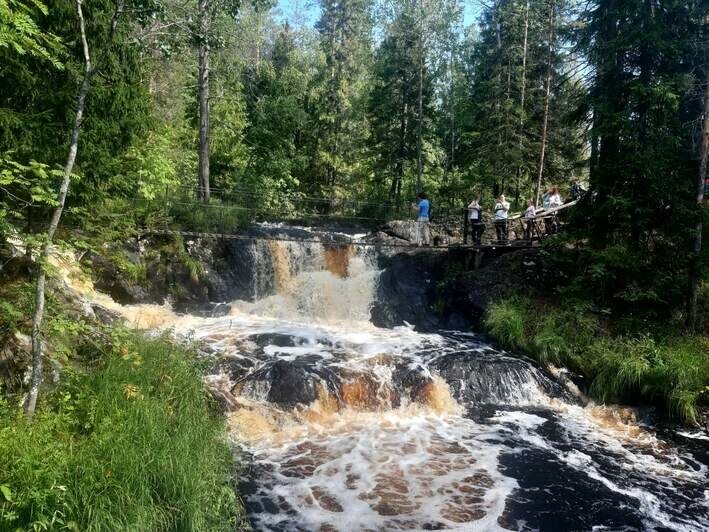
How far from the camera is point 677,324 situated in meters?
10.1

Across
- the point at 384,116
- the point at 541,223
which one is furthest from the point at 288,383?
the point at 384,116

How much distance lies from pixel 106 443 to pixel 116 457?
248 mm

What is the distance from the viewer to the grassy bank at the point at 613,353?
8.59 m

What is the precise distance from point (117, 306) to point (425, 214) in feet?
29.5

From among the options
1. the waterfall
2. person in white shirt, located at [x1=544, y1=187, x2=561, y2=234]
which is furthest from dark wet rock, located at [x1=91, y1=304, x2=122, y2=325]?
person in white shirt, located at [x1=544, y1=187, x2=561, y2=234]

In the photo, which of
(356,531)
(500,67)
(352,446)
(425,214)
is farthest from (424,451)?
(500,67)

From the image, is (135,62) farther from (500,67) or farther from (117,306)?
(500,67)

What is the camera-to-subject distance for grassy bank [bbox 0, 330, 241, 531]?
11.7 ft

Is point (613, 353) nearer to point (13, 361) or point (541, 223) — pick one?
point (541, 223)

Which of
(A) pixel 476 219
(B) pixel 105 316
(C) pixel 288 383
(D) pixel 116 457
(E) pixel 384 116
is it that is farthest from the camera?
(E) pixel 384 116

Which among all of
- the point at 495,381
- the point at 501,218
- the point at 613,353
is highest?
the point at 501,218

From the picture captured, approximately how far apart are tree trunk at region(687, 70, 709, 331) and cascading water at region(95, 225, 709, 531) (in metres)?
3.05

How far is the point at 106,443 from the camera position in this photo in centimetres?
423

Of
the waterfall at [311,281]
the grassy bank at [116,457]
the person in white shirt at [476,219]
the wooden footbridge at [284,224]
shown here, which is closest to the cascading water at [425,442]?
the grassy bank at [116,457]
